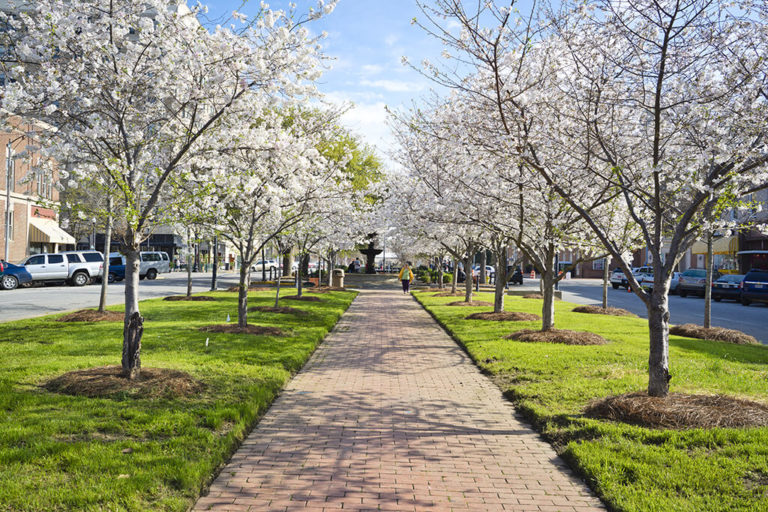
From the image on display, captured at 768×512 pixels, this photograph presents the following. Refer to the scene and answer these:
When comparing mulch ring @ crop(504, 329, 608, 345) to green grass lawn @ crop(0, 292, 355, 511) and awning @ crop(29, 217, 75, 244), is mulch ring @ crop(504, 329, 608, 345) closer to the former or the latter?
green grass lawn @ crop(0, 292, 355, 511)

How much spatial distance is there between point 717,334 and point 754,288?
57.1 ft

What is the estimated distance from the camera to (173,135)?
25.9 ft

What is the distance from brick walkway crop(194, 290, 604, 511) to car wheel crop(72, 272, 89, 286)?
1061 inches

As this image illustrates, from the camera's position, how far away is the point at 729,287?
97.9 feet

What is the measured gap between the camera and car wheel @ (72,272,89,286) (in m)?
31.1

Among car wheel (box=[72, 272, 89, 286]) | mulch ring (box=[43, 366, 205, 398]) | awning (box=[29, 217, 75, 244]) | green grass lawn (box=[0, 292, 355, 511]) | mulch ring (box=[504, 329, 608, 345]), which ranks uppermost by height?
awning (box=[29, 217, 75, 244])

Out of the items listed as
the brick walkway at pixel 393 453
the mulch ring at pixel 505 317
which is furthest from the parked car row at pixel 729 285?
the brick walkway at pixel 393 453

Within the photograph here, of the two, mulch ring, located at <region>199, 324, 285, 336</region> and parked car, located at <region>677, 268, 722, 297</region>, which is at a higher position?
parked car, located at <region>677, 268, 722, 297</region>

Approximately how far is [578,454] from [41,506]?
399cm

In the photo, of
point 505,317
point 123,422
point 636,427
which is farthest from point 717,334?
point 123,422

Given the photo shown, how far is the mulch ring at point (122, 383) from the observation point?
6.53m

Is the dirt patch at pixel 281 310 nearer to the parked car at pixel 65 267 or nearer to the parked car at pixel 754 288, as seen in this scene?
the parked car at pixel 65 267

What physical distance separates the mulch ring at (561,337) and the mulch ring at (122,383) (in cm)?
699

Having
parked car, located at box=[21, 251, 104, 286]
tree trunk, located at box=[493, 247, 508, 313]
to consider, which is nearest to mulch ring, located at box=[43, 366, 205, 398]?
tree trunk, located at box=[493, 247, 508, 313]
